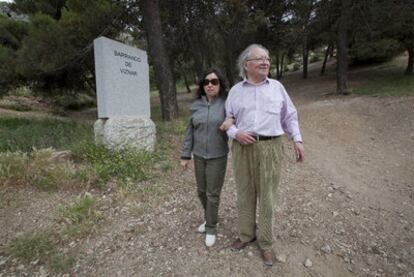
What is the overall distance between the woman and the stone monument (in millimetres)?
2329

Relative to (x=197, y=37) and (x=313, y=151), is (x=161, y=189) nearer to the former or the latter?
(x=313, y=151)

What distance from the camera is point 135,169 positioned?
13.3 feet

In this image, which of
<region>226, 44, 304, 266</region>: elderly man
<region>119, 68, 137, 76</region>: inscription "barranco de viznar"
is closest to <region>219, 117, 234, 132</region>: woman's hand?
<region>226, 44, 304, 266</region>: elderly man

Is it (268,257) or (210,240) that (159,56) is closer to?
(210,240)

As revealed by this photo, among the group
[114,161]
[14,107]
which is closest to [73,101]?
[14,107]

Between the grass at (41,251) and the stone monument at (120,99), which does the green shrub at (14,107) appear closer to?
the stone monument at (120,99)

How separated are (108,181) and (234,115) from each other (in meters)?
2.38

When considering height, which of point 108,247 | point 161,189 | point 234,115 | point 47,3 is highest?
point 47,3

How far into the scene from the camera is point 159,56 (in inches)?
268

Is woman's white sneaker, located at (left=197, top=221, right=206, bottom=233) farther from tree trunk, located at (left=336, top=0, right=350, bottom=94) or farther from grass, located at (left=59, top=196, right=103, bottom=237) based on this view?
tree trunk, located at (left=336, top=0, right=350, bottom=94)

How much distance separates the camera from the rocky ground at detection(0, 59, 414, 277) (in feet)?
7.82

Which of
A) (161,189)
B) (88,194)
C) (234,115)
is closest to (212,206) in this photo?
(234,115)

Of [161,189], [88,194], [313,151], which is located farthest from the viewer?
[313,151]

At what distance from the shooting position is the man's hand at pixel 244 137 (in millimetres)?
2072
